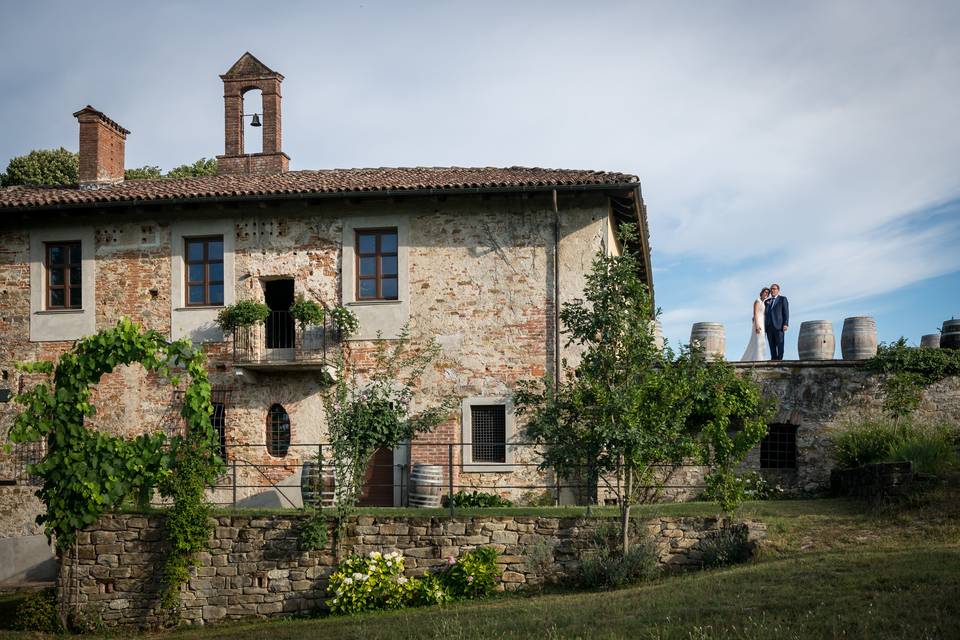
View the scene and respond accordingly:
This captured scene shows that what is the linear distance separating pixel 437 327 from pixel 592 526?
539 centimetres

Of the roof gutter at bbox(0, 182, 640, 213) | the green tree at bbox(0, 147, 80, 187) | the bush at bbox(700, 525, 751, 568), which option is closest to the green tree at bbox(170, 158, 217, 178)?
the green tree at bbox(0, 147, 80, 187)

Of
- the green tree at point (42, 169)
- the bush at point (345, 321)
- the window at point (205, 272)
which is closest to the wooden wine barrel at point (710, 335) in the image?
the bush at point (345, 321)

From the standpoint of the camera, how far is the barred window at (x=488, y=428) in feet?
55.3

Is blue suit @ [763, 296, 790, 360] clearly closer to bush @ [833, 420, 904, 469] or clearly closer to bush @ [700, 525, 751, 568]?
bush @ [833, 420, 904, 469]

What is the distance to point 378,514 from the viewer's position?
1377 centimetres

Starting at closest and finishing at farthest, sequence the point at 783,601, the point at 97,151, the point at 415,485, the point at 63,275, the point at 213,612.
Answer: the point at 783,601
the point at 213,612
the point at 415,485
the point at 63,275
the point at 97,151

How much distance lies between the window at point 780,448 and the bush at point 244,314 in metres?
9.25

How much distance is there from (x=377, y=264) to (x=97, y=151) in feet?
22.7

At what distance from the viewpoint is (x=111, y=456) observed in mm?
13859

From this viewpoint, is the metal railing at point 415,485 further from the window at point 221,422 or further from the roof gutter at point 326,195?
the roof gutter at point 326,195

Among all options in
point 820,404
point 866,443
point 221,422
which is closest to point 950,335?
point 820,404

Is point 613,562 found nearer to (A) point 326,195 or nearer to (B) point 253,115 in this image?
(A) point 326,195

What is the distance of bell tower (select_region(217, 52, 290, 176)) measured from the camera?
66.4 feet

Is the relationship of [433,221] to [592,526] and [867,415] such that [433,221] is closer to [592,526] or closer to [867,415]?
[592,526]
